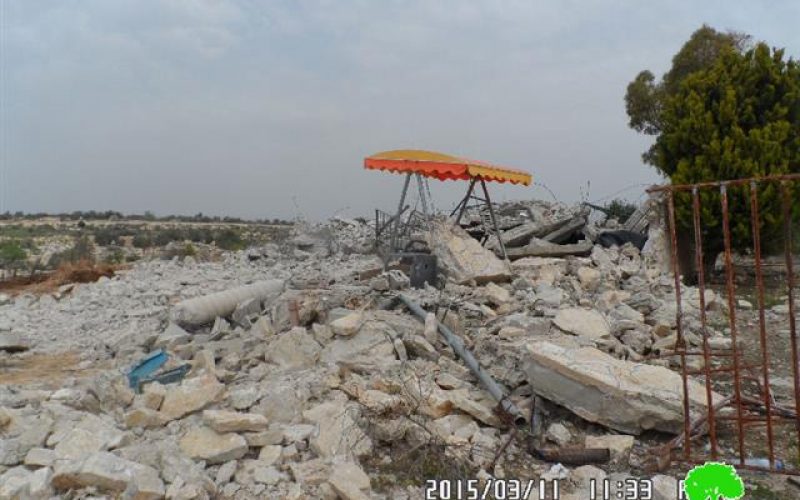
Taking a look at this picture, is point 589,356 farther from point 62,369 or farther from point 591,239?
point 591,239

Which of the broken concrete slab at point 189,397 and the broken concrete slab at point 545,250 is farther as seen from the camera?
the broken concrete slab at point 545,250

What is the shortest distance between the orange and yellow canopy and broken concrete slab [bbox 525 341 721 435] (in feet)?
13.8

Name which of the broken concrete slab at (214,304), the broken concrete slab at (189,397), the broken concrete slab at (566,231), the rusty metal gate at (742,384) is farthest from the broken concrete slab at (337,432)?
the broken concrete slab at (566,231)

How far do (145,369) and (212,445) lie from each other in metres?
1.80

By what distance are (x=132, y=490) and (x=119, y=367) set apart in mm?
3179

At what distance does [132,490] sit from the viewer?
2973 mm

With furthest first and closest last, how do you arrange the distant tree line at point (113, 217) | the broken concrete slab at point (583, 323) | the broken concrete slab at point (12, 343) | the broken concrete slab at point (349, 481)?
the distant tree line at point (113, 217) < the broken concrete slab at point (12, 343) < the broken concrete slab at point (583, 323) < the broken concrete slab at point (349, 481)

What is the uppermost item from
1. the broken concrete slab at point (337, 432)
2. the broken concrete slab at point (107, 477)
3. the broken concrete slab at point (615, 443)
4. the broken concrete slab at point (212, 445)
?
the broken concrete slab at point (107, 477)

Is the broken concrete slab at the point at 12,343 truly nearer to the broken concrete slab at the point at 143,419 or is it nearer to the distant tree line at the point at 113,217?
the broken concrete slab at the point at 143,419

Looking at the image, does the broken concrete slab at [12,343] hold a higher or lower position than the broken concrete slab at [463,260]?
lower

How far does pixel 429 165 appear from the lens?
816cm

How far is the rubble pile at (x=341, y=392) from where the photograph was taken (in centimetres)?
337

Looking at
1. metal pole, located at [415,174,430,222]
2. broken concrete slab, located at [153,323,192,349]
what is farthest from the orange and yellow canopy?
broken concrete slab, located at [153,323,192,349]

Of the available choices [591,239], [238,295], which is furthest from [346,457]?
[591,239]
